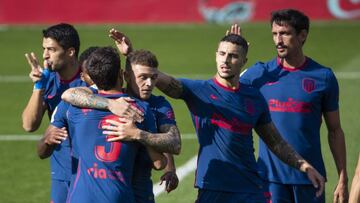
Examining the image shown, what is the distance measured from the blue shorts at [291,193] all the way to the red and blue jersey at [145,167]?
1949 mm

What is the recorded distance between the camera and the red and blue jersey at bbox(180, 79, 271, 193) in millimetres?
9234

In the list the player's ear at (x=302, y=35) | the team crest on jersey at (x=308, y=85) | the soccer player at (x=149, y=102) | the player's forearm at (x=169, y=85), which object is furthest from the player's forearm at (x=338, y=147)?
the soccer player at (x=149, y=102)

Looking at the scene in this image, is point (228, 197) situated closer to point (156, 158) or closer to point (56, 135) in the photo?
point (156, 158)

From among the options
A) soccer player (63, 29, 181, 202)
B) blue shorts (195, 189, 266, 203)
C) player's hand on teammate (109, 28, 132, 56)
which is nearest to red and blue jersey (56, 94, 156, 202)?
soccer player (63, 29, 181, 202)

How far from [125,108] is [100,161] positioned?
1.57 feet

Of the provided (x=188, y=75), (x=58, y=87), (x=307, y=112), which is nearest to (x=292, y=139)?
(x=307, y=112)

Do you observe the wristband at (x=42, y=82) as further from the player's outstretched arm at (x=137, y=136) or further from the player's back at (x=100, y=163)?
the player's outstretched arm at (x=137, y=136)

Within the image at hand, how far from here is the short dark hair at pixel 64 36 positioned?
10266mm

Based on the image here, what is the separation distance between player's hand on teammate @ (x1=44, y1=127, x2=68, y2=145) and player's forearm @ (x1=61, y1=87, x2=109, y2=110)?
26 centimetres

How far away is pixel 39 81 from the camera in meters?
9.70

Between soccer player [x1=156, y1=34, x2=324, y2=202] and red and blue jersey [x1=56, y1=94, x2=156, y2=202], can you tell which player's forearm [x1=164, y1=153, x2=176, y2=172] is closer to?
soccer player [x1=156, y1=34, x2=324, y2=202]

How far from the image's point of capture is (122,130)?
8.09m

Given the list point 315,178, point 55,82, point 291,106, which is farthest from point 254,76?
point 55,82

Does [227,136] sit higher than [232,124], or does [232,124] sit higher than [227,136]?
[232,124]
